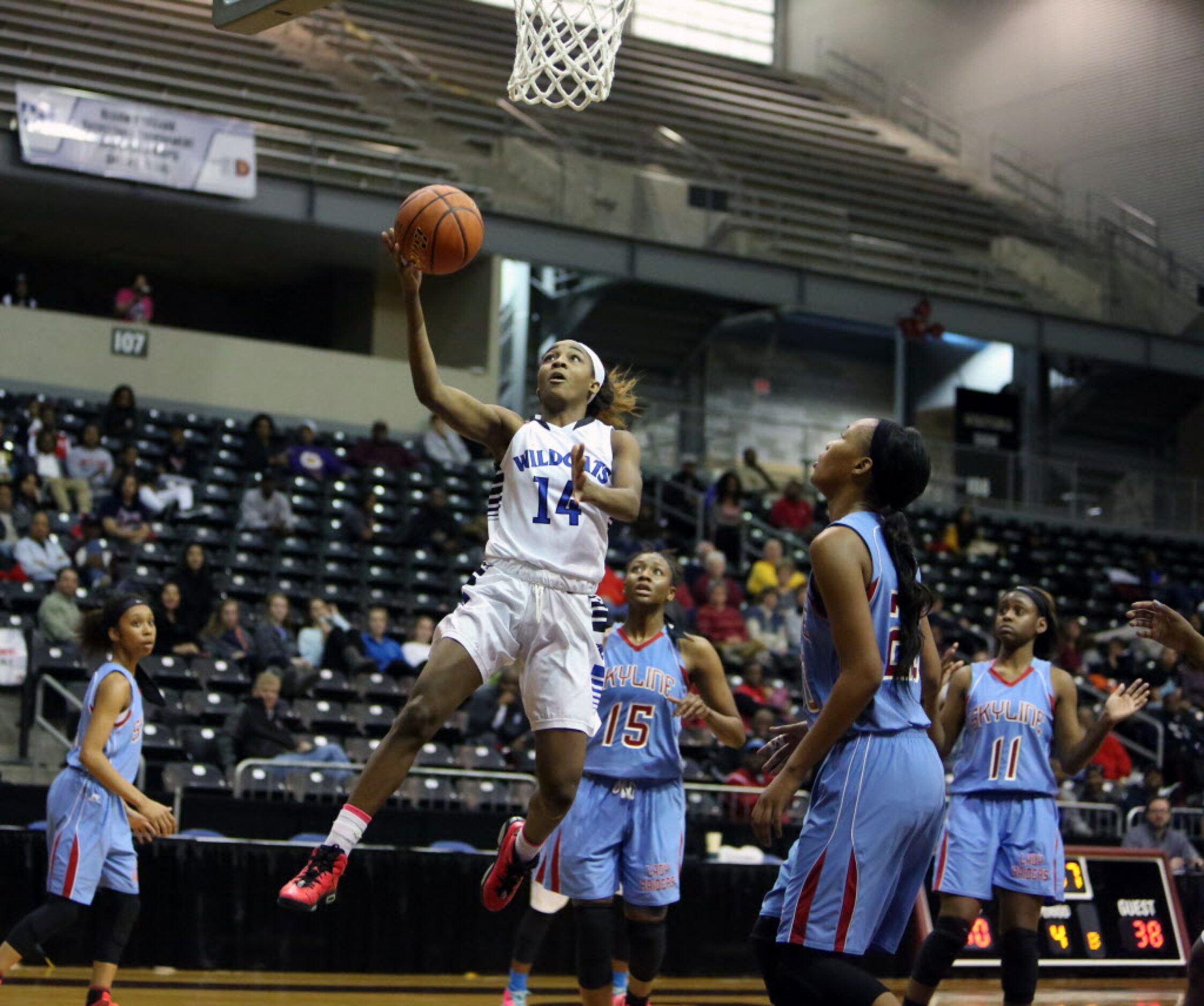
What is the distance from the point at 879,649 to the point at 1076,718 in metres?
3.14

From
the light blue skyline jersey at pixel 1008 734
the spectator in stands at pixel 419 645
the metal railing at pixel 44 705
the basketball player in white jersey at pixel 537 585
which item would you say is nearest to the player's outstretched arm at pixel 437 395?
the basketball player in white jersey at pixel 537 585

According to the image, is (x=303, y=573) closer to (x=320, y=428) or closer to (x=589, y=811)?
(x=320, y=428)

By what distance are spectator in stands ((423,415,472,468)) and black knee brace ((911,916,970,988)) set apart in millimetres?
12754

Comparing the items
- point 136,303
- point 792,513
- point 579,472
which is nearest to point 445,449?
point 792,513

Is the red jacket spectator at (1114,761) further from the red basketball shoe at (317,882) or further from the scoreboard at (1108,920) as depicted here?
the red basketball shoe at (317,882)

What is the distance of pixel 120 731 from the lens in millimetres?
6875

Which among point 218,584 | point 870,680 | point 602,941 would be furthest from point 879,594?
point 218,584

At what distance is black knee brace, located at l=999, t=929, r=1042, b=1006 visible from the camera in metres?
6.91

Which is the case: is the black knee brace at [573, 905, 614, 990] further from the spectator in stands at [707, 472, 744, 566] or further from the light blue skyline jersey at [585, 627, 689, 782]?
the spectator in stands at [707, 472, 744, 566]

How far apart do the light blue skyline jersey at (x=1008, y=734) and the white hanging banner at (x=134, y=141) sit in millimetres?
14031

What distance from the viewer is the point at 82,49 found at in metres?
20.8

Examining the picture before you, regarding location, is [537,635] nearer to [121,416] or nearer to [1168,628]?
[1168,628]

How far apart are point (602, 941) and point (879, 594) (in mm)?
2755

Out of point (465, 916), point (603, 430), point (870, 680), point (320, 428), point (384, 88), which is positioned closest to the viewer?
point (870, 680)
